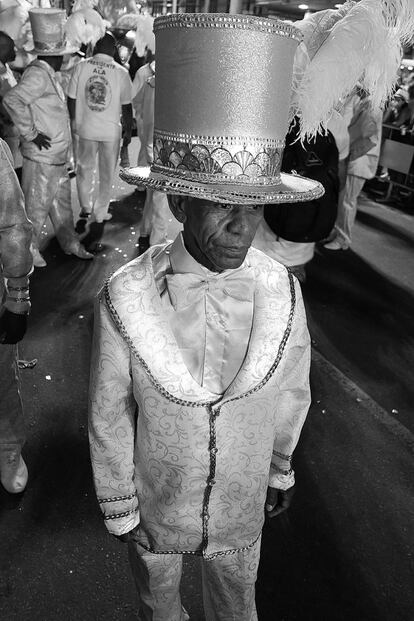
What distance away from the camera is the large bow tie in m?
1.34

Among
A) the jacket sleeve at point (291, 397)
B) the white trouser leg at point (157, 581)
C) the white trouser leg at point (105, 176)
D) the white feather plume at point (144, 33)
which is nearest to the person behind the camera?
the jacket sleeve at point (291, 397)

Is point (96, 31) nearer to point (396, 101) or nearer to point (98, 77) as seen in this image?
point (98, 77)

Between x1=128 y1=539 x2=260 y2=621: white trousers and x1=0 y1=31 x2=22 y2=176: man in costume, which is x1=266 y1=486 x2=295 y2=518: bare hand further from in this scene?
x1=0 y1=31 x2=22 y2=176: man in costume

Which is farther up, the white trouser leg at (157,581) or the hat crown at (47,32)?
the hat crown at (47,32)

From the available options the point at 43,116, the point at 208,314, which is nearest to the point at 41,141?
the point at 43,116

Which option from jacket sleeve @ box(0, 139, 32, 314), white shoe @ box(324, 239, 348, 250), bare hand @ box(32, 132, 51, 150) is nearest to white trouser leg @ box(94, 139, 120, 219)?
bare hand @ box(32, 132, 51, 150)

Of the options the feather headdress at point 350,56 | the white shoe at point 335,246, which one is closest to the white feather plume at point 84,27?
the white shoe at point 335,246

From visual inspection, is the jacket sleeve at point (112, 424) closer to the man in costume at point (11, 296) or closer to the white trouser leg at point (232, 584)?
the white trouser leg at point (232, 584)

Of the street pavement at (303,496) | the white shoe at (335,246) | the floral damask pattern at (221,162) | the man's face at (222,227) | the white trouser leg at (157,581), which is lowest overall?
the street pavement at (303,496)

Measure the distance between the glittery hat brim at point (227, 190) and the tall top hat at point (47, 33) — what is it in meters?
3.76

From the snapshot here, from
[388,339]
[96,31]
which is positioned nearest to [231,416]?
[388,339]

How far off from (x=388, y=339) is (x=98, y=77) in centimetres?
405

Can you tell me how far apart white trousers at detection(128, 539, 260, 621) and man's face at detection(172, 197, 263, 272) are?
3.18 feet

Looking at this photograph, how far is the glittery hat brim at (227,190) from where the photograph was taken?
1102 millimetres
